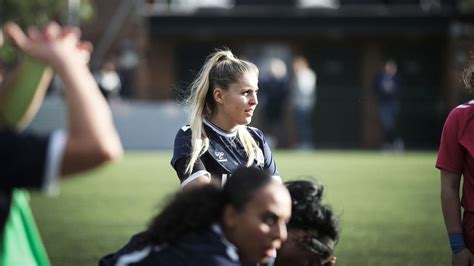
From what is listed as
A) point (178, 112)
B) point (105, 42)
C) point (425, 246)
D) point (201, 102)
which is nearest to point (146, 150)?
point (178, 112)

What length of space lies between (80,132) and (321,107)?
81.5 feet

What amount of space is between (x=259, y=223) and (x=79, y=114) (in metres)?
0.93

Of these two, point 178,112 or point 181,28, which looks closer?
point 178,112

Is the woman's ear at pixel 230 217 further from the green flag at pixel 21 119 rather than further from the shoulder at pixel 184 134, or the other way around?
the shoulder at pixel 184 134

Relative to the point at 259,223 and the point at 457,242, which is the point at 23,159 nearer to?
the point at 259,223

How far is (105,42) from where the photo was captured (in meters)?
29.4

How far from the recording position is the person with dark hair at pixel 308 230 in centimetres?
433

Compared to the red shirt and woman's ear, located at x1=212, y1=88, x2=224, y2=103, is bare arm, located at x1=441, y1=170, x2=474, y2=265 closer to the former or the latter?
the red shirt

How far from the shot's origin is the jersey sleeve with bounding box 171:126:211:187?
4.74 metres

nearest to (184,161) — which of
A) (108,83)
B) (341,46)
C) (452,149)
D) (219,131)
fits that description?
(219,131)

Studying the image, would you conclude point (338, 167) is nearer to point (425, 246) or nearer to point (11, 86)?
point (425, 246)

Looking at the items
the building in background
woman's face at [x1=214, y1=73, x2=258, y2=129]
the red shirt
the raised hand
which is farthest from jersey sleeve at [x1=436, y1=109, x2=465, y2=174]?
the building in background

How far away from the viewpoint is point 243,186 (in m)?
3.40

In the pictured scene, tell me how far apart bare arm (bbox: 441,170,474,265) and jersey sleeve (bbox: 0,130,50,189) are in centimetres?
235
